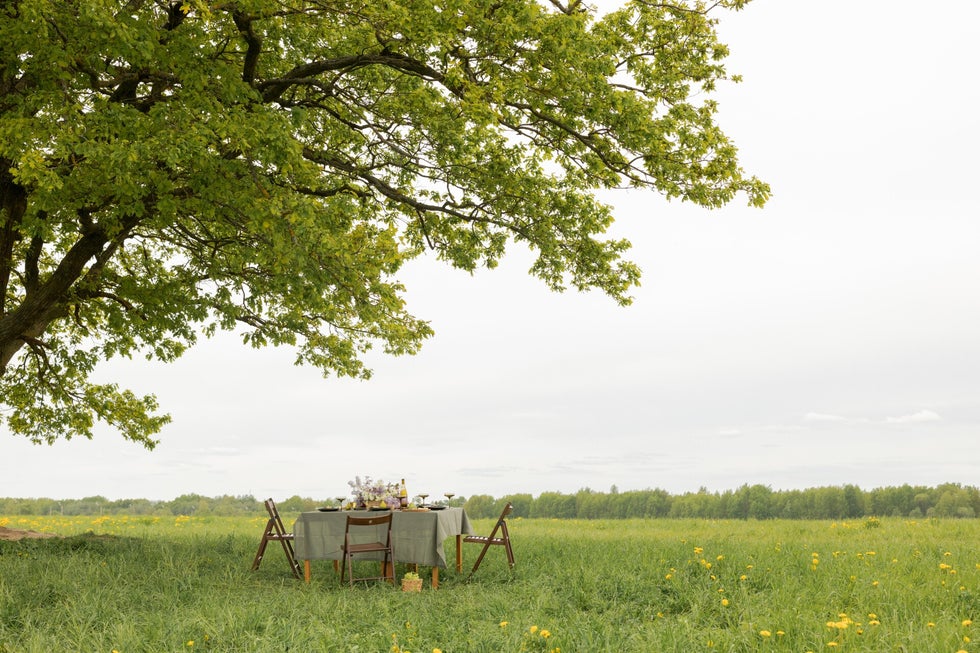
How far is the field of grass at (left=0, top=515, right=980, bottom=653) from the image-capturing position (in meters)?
5.30

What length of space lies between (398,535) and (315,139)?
585 cm

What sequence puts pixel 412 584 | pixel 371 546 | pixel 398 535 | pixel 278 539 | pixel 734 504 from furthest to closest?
pixel 734 504 < pixel 278 539 < pixel 398 535 < pixel 371 546 < pixel 412 584

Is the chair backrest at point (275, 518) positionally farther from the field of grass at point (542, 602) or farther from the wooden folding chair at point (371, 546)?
the wooden folding chair at point (371, 546)

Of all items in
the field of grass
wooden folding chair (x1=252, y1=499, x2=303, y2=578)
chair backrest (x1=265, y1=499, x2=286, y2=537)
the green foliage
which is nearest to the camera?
the field of grass

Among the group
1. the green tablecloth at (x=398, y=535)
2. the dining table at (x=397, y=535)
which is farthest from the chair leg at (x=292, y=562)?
the green tablecloth at (x=398, y=535)

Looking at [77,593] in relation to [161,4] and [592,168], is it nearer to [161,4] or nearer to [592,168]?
[161,4]

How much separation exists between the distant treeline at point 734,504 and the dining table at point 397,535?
10746 mm

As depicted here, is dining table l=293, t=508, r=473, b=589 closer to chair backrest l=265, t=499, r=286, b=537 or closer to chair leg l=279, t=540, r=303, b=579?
chair leg l=279, t=540, r=303, b=579

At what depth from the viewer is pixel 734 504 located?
20859 millimetres

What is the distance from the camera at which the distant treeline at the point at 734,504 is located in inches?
787

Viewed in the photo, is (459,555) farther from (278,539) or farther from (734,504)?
(734,504)

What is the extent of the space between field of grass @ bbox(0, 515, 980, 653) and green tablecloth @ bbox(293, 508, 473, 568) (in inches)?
17.2

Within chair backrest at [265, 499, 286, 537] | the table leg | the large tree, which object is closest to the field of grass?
the table leg

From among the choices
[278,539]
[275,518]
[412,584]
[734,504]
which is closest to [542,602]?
[412,584]
